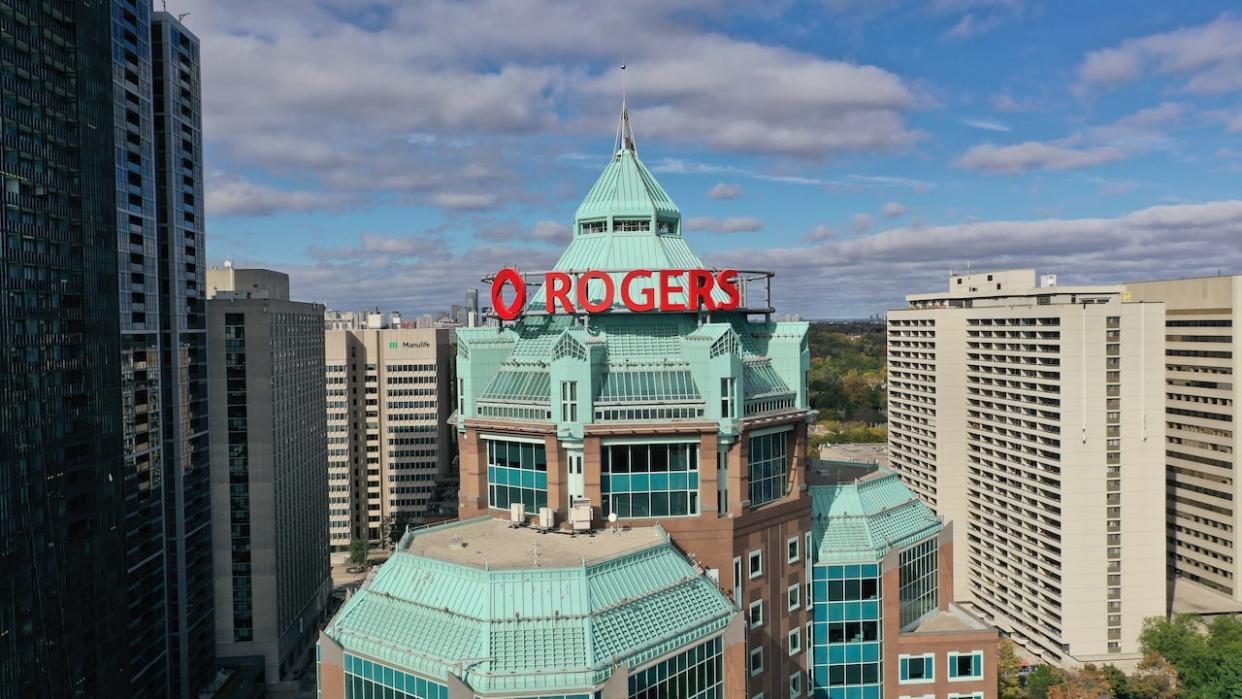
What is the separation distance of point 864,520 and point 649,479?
68.9ft

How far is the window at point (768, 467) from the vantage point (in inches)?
2357

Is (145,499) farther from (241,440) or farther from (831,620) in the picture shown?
(831,620)

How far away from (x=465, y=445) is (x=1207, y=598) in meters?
121

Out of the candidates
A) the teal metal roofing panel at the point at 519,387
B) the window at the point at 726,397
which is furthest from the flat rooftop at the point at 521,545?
the window at the point at 726,397

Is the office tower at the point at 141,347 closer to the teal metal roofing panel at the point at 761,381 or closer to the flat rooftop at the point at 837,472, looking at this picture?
the teal metal roofing panel at the point at 761,381

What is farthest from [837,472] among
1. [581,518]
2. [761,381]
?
[581,518]

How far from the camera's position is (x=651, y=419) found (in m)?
56.4

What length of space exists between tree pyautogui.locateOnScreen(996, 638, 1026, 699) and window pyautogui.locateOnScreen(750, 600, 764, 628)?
4245 centimetres

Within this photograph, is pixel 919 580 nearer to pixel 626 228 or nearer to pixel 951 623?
pixel 951 623

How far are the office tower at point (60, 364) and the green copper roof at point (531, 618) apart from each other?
44621mm

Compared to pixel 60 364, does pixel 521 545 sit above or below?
below

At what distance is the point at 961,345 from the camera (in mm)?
137500

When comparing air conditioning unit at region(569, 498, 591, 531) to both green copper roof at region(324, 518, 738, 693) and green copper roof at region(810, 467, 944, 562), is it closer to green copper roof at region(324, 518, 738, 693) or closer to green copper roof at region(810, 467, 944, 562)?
green copper roof at region(324, 518, 738, 693)

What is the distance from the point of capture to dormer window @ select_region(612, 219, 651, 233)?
219 ft
